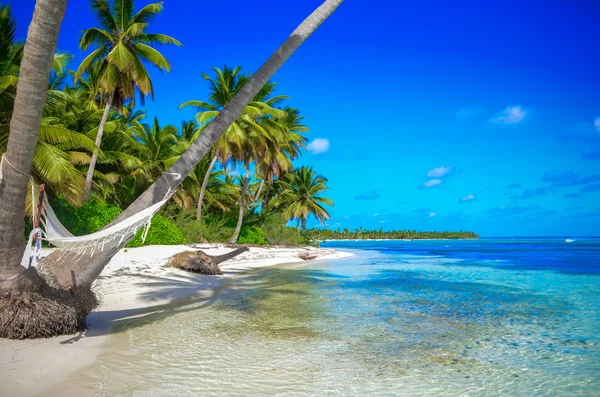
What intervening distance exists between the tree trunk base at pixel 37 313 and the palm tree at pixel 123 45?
12980 mm

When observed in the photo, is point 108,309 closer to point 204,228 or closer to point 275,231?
point 204,228

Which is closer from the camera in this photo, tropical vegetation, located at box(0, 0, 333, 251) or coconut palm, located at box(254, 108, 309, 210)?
tropical vegetation, located at box(0, 0, 333, 251)

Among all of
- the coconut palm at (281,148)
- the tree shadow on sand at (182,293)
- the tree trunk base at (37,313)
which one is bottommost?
the tree shadow on sand at (182,293)

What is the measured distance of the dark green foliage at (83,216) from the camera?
1380cm

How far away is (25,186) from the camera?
15.0ft

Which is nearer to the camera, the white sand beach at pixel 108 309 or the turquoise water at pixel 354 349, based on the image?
the white sand beach at pixel 108 309

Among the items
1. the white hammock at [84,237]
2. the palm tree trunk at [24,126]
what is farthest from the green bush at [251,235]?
the palm tree trunk at [24,126]

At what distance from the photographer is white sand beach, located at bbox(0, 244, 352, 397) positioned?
3746 mm

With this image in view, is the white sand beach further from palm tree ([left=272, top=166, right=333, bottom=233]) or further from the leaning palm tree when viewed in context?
palm tree ([left=272, top=166, right=333, bottom=233])

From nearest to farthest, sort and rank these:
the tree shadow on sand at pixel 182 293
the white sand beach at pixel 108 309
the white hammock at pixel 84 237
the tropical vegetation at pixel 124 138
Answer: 1. the white sand beach at pixel 108 309
2. the white hammock at pixel 84 237
3. the tree shadow on sand at pixel 182 293
4. the tropical vegetation at pixel 124 138

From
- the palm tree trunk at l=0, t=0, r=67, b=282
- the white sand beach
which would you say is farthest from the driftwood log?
the palm tree trunk at l=0, t=0, r=67, b=282

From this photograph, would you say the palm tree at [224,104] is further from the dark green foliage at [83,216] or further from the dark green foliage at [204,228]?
the dark green foliage at [83,216]

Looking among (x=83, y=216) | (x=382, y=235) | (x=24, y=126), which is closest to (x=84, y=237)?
(x=24, y=126)

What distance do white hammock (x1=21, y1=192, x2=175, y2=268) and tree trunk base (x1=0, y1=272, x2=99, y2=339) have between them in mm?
367
